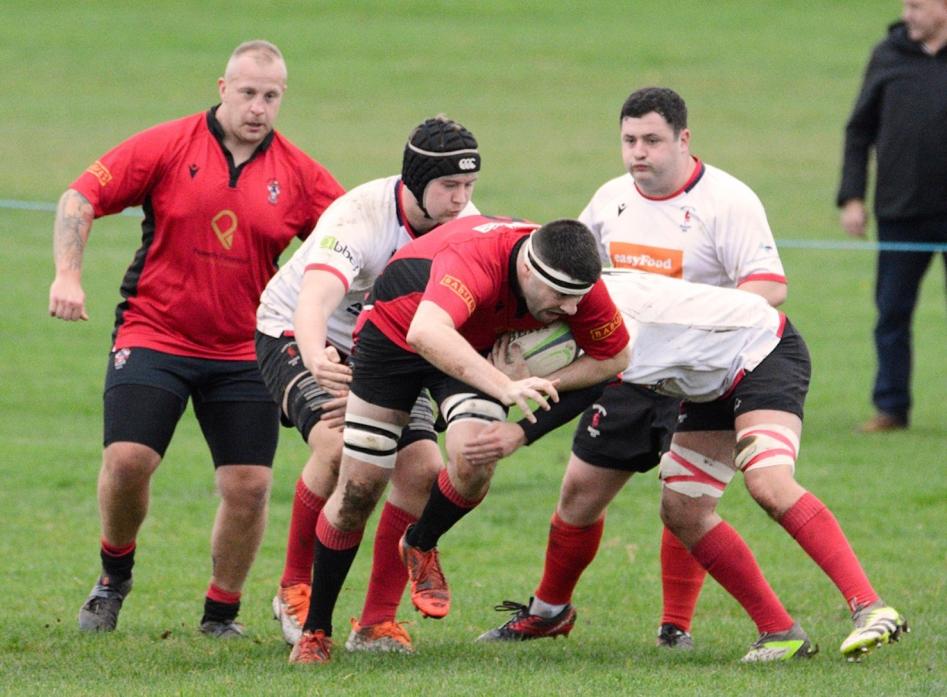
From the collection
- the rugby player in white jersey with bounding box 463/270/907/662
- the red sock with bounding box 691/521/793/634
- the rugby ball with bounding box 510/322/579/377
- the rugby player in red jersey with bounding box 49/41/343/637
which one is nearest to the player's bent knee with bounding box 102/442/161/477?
the rugby player in red jersey with bounding box 49/41/343/637

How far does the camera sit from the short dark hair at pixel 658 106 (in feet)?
26.1

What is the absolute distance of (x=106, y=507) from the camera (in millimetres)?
8062

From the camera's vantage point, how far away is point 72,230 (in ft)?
25.8

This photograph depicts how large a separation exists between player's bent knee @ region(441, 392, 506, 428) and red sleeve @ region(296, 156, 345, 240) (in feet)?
5.82

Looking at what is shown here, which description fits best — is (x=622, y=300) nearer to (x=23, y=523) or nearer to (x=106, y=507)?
(x=106, y=507)

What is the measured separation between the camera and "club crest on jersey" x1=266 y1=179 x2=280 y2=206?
8.20 m

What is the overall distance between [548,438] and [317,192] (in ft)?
18.5

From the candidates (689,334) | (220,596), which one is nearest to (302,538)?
(220,596)

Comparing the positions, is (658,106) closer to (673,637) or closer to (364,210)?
(364,210)

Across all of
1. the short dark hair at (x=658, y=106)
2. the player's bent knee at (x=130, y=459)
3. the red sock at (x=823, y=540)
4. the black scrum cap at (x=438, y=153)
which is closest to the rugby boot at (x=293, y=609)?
the player's bent knee at (x=130, y=459)

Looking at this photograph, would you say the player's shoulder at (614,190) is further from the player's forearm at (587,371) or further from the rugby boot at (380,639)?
the rugby boot at (380,639)

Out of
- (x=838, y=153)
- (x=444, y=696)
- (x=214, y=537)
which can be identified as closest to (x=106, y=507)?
(x=214, y=537)

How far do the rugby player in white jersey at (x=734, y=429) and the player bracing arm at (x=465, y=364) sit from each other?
39 cm

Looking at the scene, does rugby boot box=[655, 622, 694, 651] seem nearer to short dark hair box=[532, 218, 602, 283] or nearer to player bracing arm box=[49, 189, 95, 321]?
short dark hair box=[532, 218, 602, 283]
